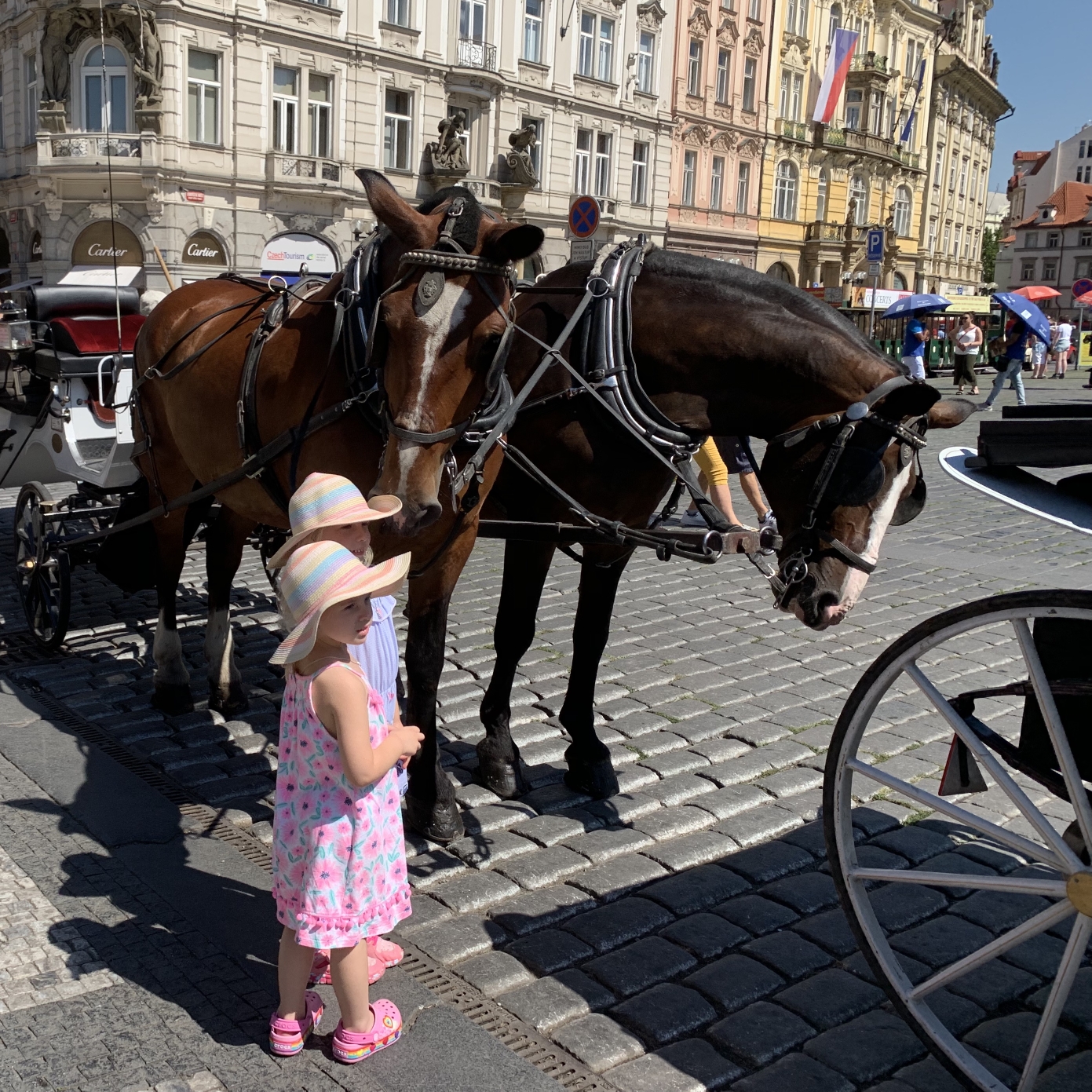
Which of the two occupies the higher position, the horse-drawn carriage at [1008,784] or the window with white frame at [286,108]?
the window with white frame at [286,108]

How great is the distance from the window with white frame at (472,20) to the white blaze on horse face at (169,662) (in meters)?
28.5

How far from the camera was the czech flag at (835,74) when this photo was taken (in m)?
39.9

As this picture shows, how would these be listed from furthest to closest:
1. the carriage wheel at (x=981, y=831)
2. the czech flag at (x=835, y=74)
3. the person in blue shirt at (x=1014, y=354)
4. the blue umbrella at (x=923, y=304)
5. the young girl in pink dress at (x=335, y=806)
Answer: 1. the czech flag at (x=835, y=74)
2. the blue umbrella at (x=923, y=304)
3. the person in blue shirt at (x=1014, y=354)
4. the young girl in pink dress at (x=335, y=806)
5. the carriage wheel at (x=981, y=831)

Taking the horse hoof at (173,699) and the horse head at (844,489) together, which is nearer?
the horse head at (844,489)

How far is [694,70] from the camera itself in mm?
38969

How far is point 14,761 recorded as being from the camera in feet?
14.7

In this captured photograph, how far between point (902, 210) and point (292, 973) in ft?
185

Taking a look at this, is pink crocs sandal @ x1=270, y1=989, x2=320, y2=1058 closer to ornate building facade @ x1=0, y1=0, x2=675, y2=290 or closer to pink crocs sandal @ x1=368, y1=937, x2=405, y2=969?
pink crocs sandal @ x1=368, y1=937, x2=405, y2=969

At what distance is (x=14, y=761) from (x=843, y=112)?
4994 centimetres

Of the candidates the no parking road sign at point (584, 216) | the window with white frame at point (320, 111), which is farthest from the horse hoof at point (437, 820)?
the window with white frame at point (320, 111)

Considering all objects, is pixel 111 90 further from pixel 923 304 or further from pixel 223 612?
pixel 223 612

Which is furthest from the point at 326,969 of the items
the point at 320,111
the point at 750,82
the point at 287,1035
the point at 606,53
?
the point at 750,82

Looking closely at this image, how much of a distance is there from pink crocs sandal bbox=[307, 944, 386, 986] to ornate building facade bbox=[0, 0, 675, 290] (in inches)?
813

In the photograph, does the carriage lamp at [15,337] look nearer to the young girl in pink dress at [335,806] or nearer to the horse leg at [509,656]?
the horse leg at [509,656]
